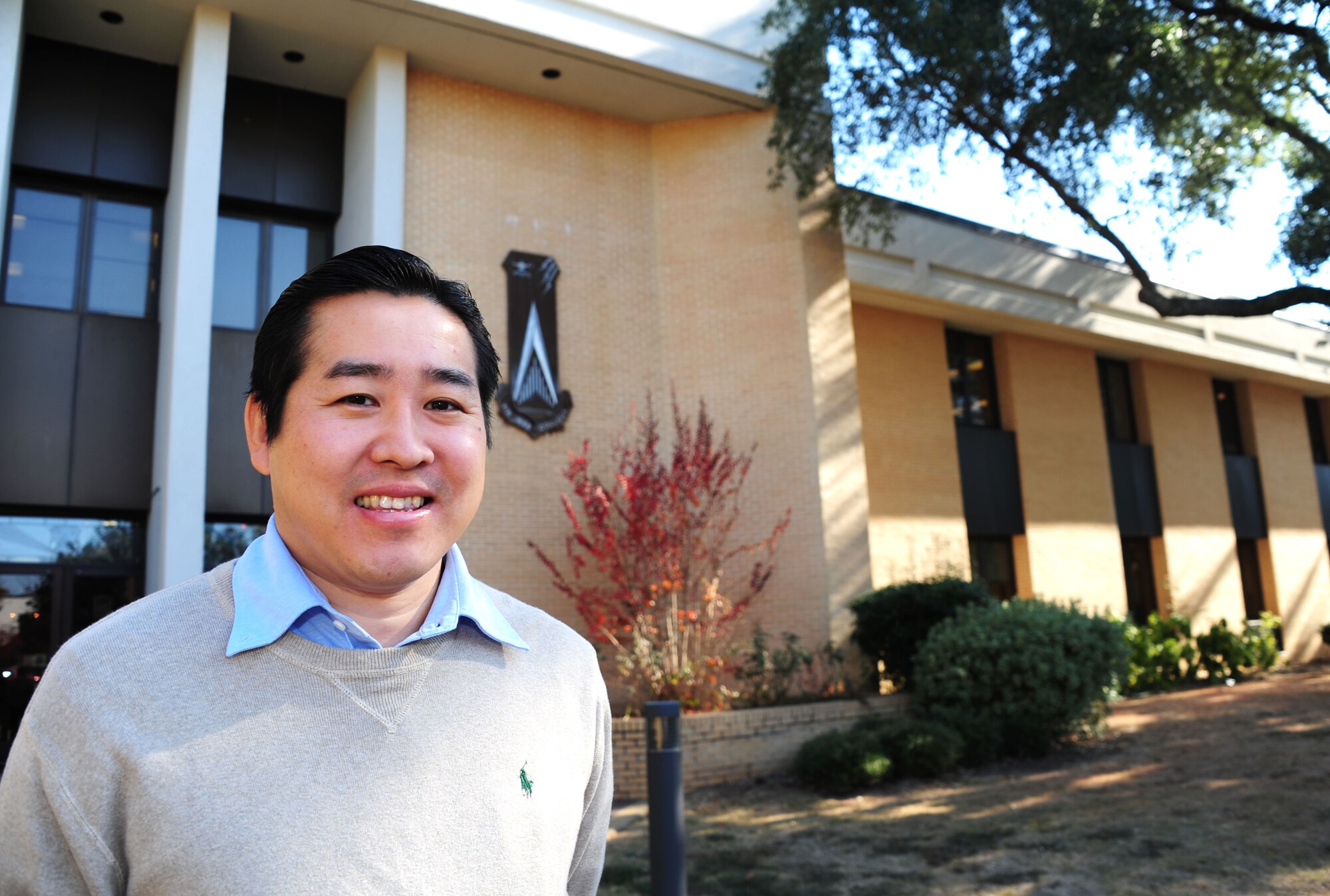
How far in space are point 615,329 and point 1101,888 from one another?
10351mm

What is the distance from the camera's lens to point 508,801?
155cm

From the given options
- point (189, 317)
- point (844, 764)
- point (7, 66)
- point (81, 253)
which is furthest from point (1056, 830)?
point (7, 66)

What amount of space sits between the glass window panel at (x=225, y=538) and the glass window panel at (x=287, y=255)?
321 cm

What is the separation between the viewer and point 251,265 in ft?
45.6

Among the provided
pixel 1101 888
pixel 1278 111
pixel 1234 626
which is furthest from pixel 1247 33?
pixel 1234 626

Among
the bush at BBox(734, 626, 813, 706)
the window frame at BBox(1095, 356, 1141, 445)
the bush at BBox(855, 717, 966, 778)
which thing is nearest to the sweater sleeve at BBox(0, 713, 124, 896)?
the bush at BBox(855, 717, 966, 778)

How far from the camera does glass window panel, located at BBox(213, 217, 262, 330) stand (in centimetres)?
1361

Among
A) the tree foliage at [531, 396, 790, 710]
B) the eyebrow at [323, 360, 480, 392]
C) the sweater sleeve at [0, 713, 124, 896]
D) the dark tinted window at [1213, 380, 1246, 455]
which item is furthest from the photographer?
the dark tinted window at [1213, 380, 1246, 455]

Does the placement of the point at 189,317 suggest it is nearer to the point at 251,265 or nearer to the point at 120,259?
the point at 251,265

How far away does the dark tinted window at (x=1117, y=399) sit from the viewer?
2144 centimetres

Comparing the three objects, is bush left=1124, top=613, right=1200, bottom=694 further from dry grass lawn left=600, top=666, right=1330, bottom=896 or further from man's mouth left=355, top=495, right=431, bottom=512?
man's mouth left=355, top=495, right=431, bottom=512

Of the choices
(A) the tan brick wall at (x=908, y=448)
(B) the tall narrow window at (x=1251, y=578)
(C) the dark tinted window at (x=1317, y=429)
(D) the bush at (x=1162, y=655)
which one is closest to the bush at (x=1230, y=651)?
(D) the bush at (x=1162, y=655)

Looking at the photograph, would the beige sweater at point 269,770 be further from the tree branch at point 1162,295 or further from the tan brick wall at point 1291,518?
the tan brick wall at point 1291,518

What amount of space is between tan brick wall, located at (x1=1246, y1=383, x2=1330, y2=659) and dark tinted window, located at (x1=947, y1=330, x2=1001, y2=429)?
8.91m
